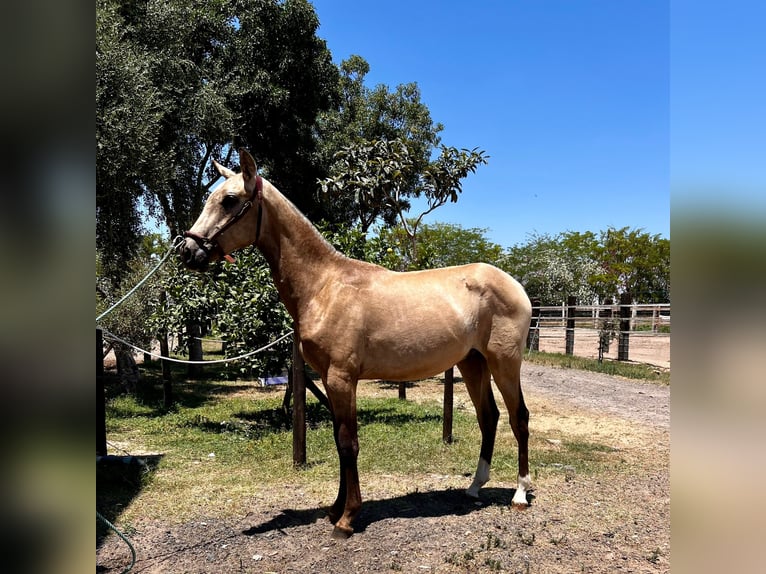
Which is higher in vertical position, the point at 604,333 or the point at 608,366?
the point at 604,333

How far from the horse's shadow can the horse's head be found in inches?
83.3

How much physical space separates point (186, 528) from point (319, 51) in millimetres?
13430

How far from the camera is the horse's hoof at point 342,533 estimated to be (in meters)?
3.58

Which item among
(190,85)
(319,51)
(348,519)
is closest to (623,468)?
(348,519)

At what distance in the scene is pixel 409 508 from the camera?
4156 mm

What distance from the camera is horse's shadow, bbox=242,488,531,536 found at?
3.86 meters

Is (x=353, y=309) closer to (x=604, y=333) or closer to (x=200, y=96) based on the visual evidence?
(x=200, y=96)

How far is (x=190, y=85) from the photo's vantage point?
38.1ft

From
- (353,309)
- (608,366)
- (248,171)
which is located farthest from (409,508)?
(608,366)

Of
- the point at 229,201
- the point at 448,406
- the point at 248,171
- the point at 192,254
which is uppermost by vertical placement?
the point at 248,171

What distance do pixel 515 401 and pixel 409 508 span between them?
1.29 meters

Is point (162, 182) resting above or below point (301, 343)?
above
